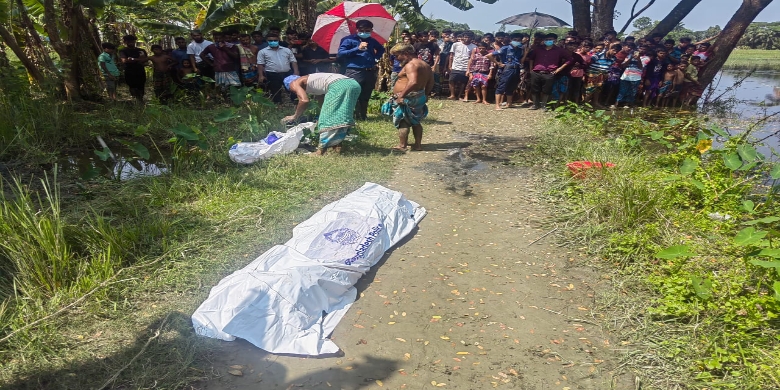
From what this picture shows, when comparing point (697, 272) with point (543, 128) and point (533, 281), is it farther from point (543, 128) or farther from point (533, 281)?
point (543, 128)

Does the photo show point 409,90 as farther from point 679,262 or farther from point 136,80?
point 136,80

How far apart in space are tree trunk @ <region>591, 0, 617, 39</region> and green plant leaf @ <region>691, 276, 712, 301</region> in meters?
11.1

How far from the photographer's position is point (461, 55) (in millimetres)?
10797

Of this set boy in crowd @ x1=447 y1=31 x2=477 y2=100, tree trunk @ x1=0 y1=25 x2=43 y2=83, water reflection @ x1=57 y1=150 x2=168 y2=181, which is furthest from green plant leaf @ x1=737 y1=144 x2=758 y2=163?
tree trunk @ x1=0 y1=25 x2=43 y2=83

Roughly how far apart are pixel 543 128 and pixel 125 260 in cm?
658

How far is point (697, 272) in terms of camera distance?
3088 millimetres

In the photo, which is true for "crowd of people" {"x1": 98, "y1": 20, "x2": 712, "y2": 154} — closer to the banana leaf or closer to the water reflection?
the banana leaf

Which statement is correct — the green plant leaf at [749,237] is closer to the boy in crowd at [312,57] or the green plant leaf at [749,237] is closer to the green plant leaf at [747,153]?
the green plant leaf at [747,153]

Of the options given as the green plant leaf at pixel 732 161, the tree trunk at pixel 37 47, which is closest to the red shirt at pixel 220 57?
the tree trunk at pixel 37 47

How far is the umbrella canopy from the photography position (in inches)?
492

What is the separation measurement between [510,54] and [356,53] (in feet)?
13.4

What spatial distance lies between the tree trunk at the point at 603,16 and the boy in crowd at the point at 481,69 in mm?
3795

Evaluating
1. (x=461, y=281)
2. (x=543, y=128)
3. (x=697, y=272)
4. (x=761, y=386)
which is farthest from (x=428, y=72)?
(x=761, y=386)

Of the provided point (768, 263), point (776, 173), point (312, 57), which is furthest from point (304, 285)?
point (312, 57)
